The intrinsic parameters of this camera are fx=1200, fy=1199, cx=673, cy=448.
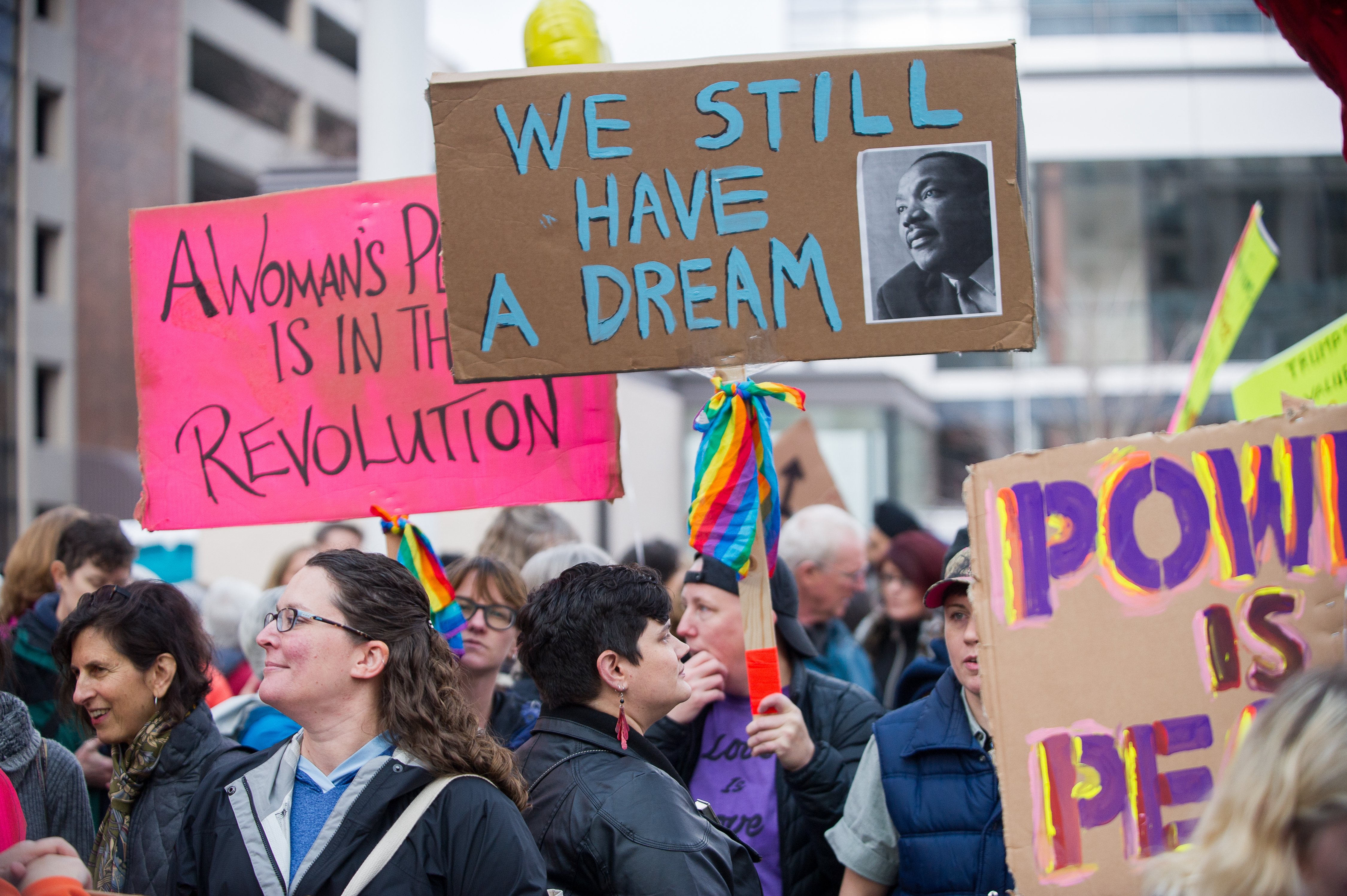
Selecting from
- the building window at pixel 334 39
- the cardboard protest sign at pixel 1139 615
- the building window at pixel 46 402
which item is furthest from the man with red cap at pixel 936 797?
the building window at pixel 334 39

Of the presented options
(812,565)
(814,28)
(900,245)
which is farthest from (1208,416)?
(900,245)

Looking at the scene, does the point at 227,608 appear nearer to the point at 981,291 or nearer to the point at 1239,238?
the point at 981,291

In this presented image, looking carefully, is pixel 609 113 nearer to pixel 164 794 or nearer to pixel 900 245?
pixel 900 245

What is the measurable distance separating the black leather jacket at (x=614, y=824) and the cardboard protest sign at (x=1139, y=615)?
2.00 ft

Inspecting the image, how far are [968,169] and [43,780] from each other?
8.65ft

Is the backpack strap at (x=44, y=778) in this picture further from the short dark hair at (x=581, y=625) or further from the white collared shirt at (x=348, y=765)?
the short dark hair at (x=581, y=625)

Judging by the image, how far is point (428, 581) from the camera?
328cm

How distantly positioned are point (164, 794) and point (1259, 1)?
291 cm

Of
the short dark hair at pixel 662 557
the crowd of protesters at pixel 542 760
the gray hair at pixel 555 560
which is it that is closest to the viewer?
the crowd of protesters at pixel 542 760

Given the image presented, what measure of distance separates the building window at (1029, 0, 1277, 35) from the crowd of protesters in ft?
62.5

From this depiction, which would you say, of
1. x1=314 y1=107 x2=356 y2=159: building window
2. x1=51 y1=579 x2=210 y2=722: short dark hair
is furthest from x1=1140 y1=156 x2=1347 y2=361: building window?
x1=314 y1=107 x2=356 y2=159: building window

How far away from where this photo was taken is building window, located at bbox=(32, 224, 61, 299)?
25.9m

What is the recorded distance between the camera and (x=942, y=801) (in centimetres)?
270

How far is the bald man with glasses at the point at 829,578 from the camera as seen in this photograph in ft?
16.2
